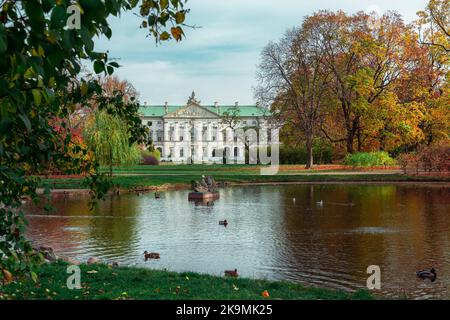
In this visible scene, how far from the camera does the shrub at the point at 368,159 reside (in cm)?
4628

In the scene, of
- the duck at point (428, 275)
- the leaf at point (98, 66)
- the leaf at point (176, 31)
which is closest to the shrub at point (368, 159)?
the duck at point (428, 275)

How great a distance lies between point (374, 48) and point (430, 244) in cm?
3464

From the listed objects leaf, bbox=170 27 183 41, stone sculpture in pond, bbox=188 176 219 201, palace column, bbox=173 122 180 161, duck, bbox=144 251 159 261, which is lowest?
duck, bbox=144 251 159 261

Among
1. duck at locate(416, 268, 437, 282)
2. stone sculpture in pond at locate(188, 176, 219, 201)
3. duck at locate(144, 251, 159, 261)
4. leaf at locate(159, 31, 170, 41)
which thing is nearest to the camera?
leaf at locate(159, 31, 170, 41)

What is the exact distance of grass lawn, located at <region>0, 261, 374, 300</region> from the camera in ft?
23.2

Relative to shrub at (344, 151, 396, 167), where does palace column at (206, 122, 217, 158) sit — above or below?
above

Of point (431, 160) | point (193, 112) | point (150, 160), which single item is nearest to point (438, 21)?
point (431, 160)

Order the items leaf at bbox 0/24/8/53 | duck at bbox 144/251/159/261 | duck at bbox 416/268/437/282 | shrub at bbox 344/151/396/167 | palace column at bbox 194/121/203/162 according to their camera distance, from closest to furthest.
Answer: leaf at bbox 0/24/8/53
duck at bbox 416/268/437/282
duck at bbox 144/251/159/261
shrub at bbox 344/151/396/167
palace column at bbox 194/121/203/162

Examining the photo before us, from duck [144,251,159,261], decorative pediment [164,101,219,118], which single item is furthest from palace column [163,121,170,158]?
duck [144,251,159,261]

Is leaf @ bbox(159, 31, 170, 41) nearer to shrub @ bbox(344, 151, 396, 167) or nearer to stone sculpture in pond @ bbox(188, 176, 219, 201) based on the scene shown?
stone sculpture in pond @ bbox(188, 176, 219, 201)

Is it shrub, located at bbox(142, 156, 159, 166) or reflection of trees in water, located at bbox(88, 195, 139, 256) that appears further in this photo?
shrub, located at bbox(142, 156, 159, 166)

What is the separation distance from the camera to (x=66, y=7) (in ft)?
7.98

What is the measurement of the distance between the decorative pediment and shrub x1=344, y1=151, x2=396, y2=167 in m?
66.2

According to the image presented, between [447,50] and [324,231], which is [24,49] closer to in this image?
[324,231]
